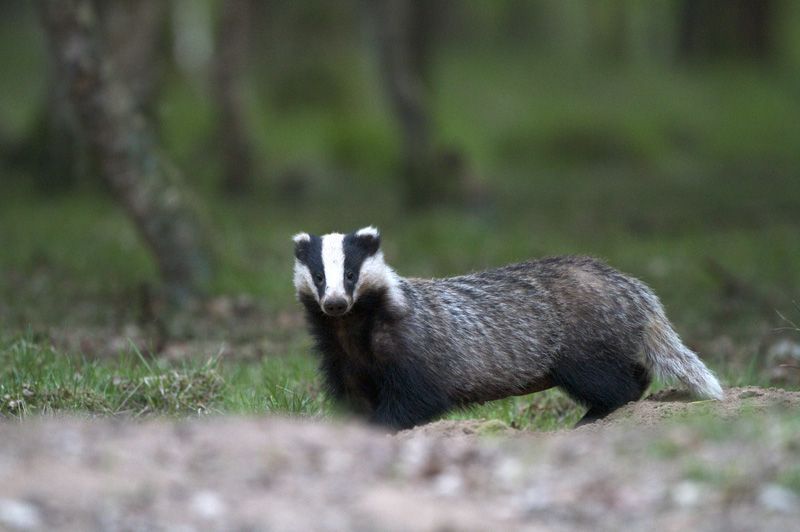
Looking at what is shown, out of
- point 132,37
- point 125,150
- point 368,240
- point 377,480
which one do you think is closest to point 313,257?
point 368,240

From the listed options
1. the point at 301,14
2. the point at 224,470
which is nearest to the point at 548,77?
the point at 301,14

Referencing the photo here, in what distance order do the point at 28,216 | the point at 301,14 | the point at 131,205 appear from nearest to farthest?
the point at 131,205, the point at 28,216, the point at 301,14

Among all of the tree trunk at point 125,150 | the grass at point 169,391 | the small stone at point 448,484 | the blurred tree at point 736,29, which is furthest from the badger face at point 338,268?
the blurred tree at point 736,29

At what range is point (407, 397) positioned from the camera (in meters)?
5.10

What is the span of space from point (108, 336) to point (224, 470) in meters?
4.00

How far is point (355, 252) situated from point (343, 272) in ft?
0.48

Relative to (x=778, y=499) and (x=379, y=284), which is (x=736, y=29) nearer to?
(x=379, y=284)

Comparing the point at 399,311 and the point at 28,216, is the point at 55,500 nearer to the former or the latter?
the point at 399,311

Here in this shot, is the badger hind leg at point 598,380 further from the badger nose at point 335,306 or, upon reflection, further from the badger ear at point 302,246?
the badger ear at point 302,246

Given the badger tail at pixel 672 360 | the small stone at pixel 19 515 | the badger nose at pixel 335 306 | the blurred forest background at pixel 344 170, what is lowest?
the blurred forest background at pixel 344 170

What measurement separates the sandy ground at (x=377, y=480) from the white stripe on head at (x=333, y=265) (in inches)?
50.9

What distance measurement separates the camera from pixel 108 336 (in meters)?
7.21

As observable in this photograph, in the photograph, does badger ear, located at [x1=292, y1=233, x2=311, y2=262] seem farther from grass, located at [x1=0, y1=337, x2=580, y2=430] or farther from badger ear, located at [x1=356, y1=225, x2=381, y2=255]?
grass, located at [x1=0, y1=337, x2=580, y2=430]

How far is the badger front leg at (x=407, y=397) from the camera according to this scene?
5039 mm
